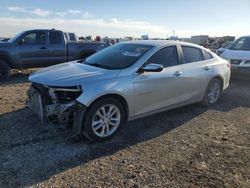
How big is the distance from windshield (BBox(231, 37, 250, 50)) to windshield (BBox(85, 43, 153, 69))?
6.65m

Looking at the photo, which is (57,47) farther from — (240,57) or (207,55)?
(240,57)

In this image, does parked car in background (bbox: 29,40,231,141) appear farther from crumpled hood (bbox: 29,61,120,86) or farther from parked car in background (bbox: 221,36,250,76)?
parked car in background (bbox: 221,36,250,76)

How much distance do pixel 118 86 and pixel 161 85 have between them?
41.9 inches

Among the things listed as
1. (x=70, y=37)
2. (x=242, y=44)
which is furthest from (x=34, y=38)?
(x=242, y=44)

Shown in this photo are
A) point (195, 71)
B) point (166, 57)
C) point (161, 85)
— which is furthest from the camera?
point (195, 71)

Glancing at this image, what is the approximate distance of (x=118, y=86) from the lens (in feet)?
15.9

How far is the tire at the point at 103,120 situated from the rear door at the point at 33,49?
278 inches

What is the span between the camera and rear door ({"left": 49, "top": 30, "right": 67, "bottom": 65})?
11547mm

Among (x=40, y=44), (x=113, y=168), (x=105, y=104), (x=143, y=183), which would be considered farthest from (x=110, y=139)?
(x=40, y=44)

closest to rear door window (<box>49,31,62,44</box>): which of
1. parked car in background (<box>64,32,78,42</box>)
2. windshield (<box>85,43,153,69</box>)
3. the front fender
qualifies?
parked car in background (<box>64,32,78,42</box>)

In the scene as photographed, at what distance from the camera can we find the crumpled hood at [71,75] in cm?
465

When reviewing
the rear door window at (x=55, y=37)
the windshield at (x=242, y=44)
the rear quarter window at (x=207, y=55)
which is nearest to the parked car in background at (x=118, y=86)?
the rear quarter window at (x=207, y=55)

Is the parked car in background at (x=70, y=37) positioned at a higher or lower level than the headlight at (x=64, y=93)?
higher

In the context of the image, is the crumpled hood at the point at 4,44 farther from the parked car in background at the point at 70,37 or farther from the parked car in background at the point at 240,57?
the parked car in background at the point at 240,57
